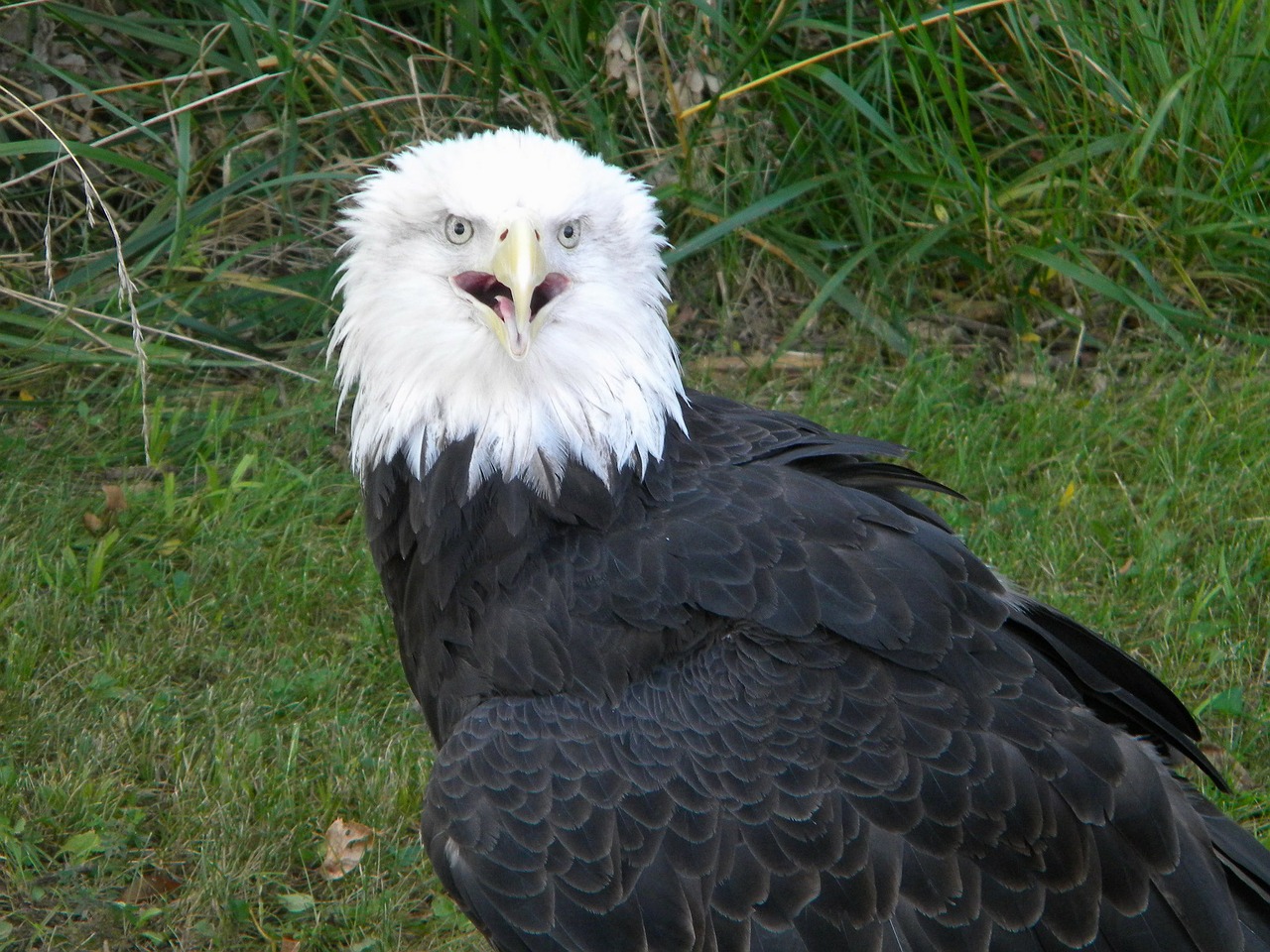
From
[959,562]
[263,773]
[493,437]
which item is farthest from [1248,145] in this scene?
[263,773]

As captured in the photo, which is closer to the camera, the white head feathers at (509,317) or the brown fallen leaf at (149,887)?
the white head feathers at (509,317)

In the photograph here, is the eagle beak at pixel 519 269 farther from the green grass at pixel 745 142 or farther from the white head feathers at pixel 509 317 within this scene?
the green grass at pixel 745 142

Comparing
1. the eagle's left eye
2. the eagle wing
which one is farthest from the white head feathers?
the eagle wing

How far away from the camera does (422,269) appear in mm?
3174

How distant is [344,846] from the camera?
3.92 m

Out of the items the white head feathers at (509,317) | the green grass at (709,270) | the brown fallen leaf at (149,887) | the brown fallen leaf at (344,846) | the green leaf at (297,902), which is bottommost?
the brown fallen leaf at (149,887)

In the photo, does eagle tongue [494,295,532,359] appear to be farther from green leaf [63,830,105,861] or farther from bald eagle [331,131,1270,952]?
green leaf [63,830,105,861]

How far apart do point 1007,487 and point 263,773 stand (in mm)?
2747

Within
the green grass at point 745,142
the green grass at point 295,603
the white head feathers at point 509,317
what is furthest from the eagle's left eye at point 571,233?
the green grass at point 745,142

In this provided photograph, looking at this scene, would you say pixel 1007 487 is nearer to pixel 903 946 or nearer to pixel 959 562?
pixel 959 562

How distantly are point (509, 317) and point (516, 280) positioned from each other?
0.13 m

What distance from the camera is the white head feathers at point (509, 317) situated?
3.12 m

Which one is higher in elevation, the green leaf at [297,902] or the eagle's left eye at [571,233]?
the eagle's left eye at [571,233]

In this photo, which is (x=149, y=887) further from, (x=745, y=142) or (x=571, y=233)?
(x=745, y=142)
